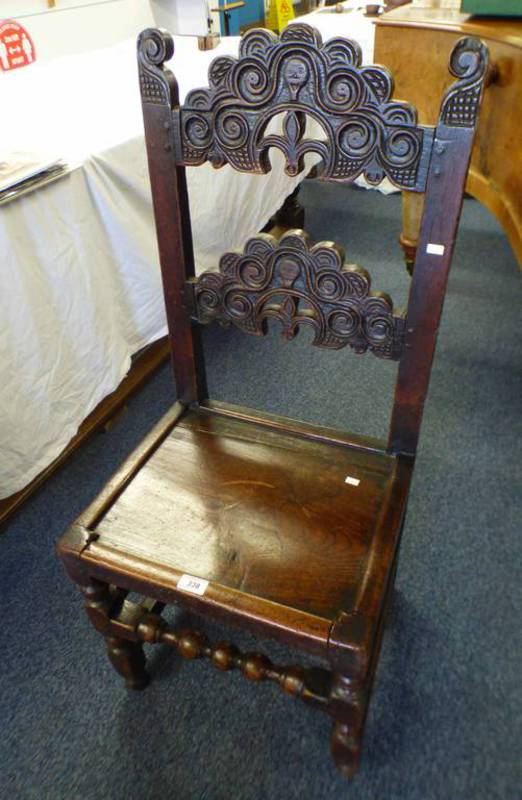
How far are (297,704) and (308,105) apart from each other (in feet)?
3.08

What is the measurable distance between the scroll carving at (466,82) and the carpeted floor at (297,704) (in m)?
0.89

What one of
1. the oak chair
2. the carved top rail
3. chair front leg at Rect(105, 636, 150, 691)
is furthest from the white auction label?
the carved top rail

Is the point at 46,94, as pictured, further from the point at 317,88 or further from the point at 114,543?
the point at 114,543

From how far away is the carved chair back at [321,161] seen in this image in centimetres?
64

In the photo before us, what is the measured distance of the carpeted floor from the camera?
926 millimetres

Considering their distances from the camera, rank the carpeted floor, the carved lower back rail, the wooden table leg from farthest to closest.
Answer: the wooden table leg
the carpeted floor
the carved lower back rail

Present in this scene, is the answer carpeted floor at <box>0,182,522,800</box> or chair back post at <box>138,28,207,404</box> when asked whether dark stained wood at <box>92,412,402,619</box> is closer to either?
chair back post at <box>138,28,207,404</box>

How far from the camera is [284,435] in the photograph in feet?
3.15

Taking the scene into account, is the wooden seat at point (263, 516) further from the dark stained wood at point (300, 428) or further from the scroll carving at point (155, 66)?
the scroll carving at point (155, 66)

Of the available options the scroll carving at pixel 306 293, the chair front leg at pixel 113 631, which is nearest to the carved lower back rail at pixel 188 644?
the chair front leg at pixel 113 631

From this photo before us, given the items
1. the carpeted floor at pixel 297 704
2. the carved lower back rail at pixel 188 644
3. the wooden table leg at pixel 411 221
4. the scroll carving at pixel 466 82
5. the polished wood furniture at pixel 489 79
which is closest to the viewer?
Answer: the scroll carving at pixel 466 82

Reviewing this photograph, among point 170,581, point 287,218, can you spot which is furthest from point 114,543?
point 287,218

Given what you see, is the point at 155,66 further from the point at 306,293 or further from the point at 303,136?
the point at 306,293

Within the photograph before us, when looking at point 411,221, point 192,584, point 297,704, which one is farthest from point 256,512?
point 411,221
